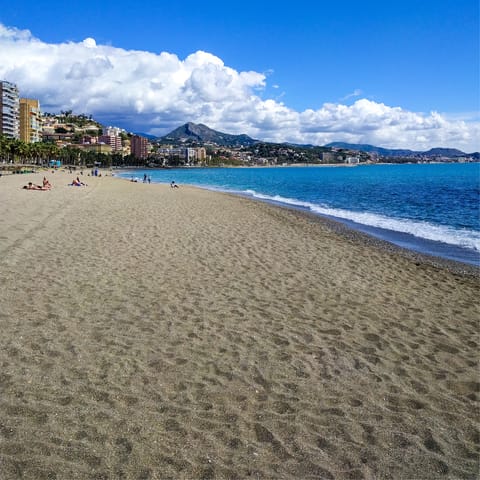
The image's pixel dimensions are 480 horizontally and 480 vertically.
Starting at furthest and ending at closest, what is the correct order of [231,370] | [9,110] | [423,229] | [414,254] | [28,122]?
[28,122] → [9,110] → [423,229] → [414,254] → [231,370]

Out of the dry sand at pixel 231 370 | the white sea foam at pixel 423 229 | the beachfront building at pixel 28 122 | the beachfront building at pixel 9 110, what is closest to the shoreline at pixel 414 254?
the dry sand at pixel 231 370

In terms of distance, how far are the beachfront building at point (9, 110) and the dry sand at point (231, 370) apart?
142101 mm

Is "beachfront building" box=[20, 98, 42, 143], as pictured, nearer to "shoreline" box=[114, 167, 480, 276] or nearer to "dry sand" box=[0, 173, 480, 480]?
"shoreline" box=[114, 167, 480, 276]

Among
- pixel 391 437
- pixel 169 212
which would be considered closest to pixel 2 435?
pixel 391 437

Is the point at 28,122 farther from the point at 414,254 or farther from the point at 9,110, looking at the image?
the point at 414,254

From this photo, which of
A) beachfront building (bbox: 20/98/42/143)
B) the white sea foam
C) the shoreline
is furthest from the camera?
beachfront building (bbox: 20/98/42/143)

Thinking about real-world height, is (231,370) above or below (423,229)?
below

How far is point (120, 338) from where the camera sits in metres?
5.74

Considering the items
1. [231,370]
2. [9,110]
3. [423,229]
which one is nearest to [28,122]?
[9,110]

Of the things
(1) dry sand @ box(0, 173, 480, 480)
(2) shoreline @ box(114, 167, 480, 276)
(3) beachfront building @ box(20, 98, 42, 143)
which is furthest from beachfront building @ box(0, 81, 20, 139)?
(1) dry sand @ box(0, 173, 480, 480)

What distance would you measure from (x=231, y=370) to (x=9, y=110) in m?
151

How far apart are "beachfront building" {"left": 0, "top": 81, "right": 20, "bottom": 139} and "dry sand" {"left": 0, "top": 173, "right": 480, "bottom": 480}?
5595 inches

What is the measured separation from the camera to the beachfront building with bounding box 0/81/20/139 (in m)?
130

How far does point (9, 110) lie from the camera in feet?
434
